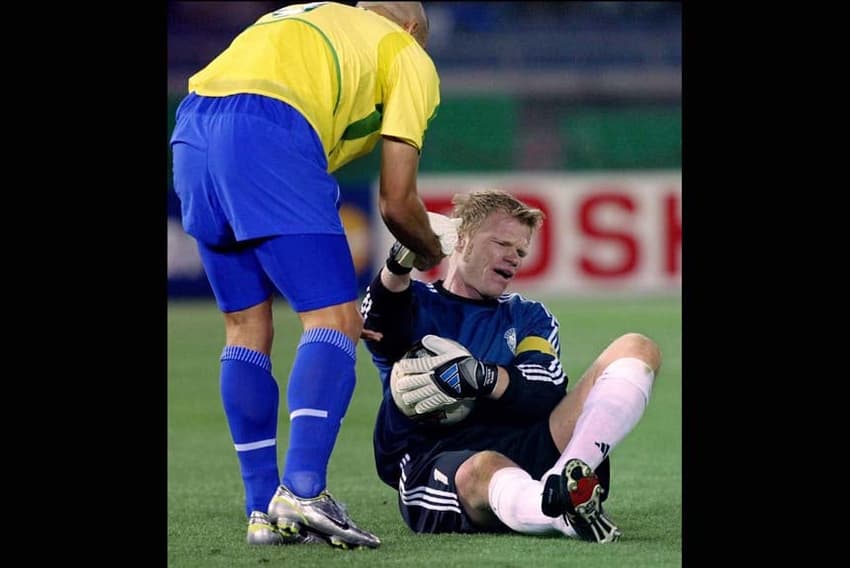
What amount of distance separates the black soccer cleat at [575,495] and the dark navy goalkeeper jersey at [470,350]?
44 centimetres

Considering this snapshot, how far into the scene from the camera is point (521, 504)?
3.94 meters

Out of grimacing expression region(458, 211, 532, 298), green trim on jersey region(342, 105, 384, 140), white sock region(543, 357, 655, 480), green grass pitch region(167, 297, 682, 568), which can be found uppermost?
green trim on jersey region(342, 105, 384, 140)

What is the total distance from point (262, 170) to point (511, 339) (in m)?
1.00

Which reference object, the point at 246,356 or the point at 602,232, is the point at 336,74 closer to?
the point at 246,356

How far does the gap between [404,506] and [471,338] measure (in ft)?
1.86

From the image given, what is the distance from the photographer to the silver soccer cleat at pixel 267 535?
12.8ft

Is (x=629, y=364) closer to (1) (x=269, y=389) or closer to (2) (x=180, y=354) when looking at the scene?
(1) (x=269, y=389)

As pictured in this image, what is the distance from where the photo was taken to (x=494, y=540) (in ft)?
13.1

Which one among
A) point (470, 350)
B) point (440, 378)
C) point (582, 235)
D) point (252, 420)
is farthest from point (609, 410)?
point (582, 235)

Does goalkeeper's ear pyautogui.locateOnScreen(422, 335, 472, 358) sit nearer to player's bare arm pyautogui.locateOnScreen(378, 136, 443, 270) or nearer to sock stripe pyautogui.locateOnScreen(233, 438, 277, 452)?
player's bare arm pyautogui.locateOnScreen(378, 136, 443, 270)

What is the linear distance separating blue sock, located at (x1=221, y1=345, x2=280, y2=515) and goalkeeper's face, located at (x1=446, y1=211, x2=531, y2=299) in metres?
0.74

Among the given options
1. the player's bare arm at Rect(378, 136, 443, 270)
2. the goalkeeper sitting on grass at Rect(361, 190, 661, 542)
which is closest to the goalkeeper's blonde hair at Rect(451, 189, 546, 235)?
the goalkeeper sitting on grass at Rect(361, 190, 661, 542)

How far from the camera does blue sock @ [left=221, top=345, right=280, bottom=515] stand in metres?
4.15
